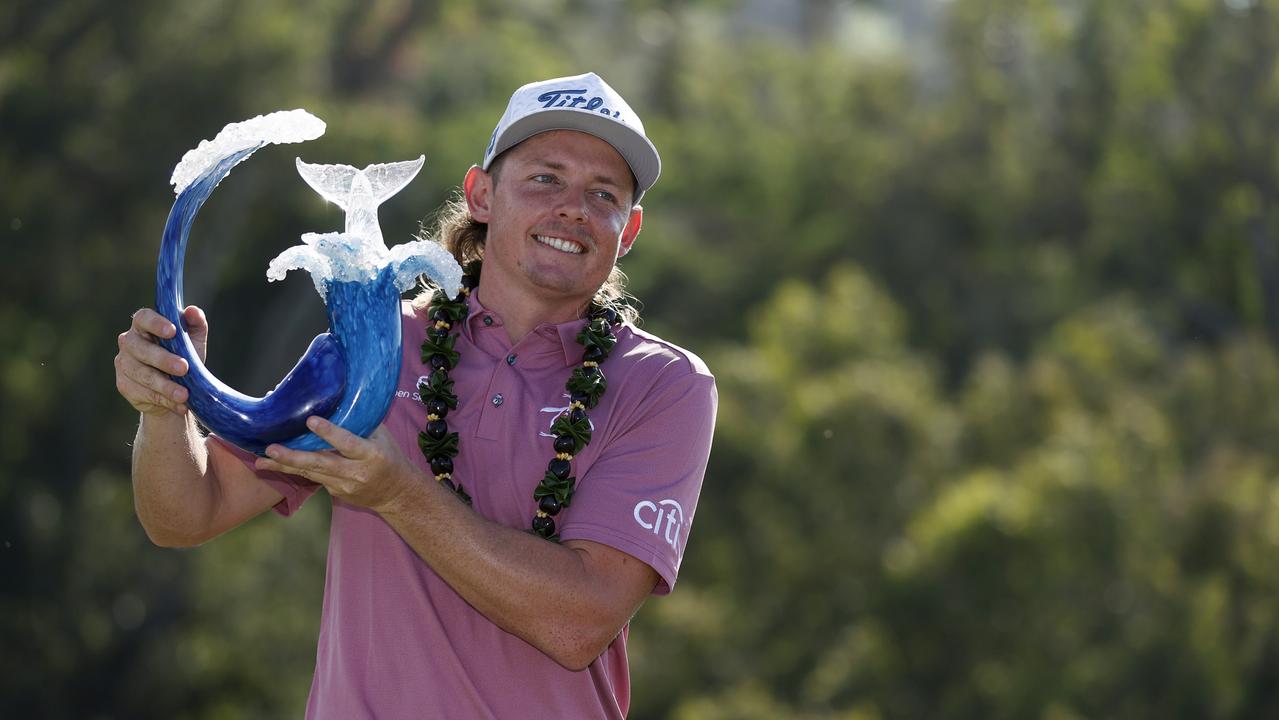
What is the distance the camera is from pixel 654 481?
9.98 feet

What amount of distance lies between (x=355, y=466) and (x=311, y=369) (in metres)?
0.28

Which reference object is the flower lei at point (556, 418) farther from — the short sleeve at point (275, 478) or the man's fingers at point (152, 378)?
the man's fingers at point (152, 378)

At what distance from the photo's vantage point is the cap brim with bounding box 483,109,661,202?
3.28 meters

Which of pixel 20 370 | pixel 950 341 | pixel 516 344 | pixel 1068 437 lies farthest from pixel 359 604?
pixel 950 341

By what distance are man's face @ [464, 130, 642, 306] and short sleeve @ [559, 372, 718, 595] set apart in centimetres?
32

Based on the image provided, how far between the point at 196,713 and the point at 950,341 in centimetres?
1497

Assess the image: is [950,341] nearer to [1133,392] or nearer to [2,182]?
[1133,392]

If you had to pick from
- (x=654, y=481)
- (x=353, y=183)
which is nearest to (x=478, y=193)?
(x=353, y=183)

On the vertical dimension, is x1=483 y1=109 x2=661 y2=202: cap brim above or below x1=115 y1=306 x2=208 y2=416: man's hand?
above

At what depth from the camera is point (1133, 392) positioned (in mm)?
19797

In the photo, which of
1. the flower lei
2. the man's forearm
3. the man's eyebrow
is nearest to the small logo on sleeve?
the flower lei

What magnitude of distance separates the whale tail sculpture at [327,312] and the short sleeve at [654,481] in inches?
17.3

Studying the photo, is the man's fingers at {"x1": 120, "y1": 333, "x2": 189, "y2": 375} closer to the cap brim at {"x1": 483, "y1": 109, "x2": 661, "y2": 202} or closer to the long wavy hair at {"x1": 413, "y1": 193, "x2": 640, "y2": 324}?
the long wavy hair at {"x1": 413, "y1": 193, "x2": 640, "y2": 324}

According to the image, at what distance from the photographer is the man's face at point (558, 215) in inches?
128
